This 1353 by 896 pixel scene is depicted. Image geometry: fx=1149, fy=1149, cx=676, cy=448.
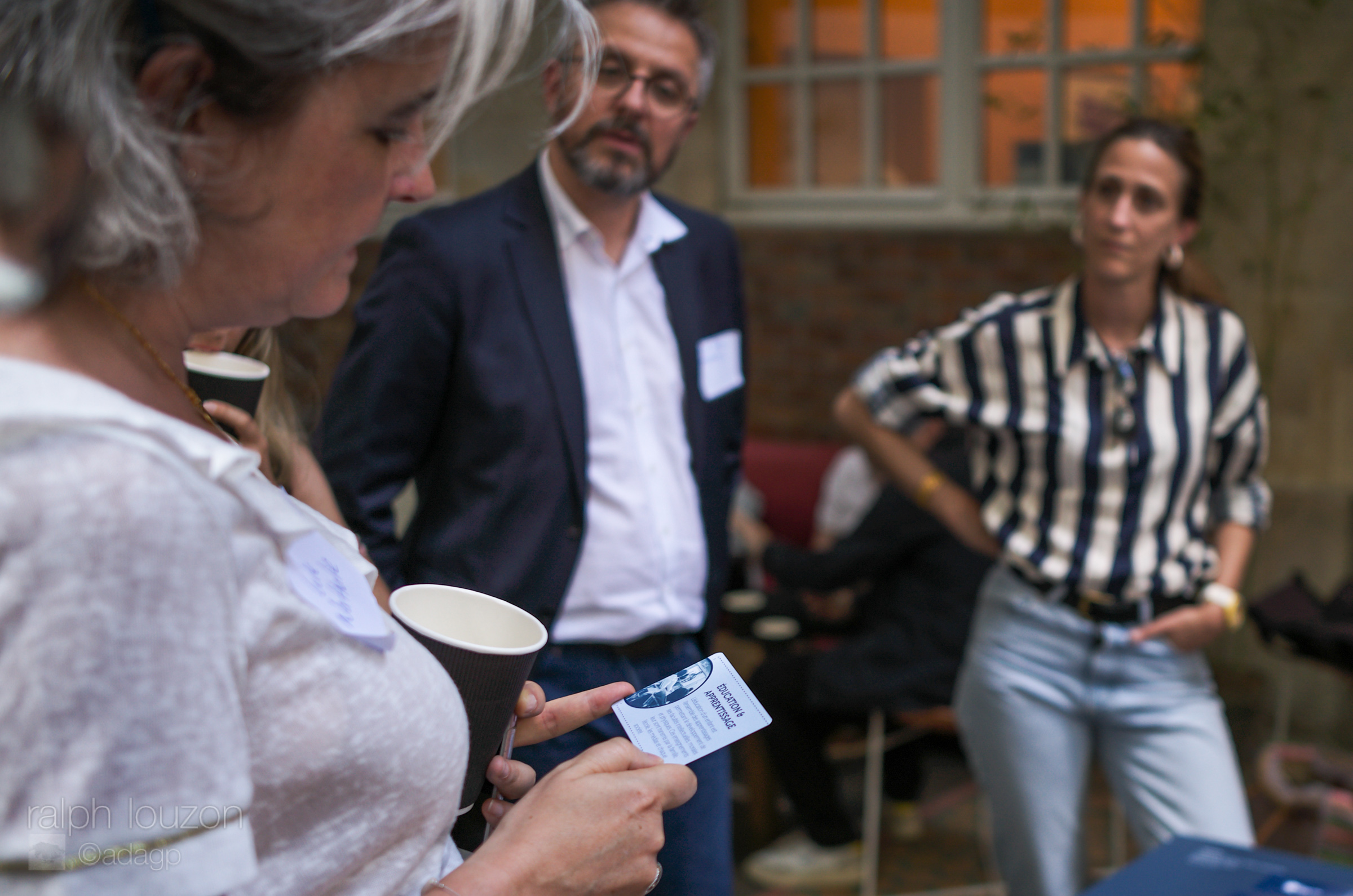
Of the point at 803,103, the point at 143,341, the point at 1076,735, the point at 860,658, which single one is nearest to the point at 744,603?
the point at 860,658

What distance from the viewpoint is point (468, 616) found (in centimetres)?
98

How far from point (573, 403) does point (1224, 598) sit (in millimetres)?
1365

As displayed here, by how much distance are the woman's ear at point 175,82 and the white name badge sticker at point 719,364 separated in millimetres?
1401

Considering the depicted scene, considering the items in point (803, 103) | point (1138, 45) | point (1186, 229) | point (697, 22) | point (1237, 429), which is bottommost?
point (1237, 429)

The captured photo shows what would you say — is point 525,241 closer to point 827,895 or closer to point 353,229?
point 353,229

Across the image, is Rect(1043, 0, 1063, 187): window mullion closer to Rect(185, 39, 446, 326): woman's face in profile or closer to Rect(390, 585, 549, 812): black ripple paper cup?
Rect(390, 585, 549, 812): black ripple paper cup

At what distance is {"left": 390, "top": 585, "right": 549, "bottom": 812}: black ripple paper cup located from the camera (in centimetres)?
86

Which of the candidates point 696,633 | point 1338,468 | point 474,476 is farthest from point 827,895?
point 1338,468

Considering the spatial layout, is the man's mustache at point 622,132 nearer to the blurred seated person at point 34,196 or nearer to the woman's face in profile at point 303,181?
the woman's face in profile at point 303,181

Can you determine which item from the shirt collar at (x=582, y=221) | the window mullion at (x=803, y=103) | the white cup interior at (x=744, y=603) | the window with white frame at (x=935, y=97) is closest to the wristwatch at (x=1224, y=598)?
the shirt collar at (x=582, y=221)

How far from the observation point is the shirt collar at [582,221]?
192cm

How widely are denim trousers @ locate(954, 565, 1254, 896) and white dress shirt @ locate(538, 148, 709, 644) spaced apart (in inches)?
28.9

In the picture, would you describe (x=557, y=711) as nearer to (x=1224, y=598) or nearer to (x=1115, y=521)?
(x=1115, y=521)

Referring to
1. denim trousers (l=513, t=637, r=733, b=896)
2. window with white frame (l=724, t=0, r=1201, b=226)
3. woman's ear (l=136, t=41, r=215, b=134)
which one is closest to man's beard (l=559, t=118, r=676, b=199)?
denim trousers (l=513, t=637, r=733, b=896)
